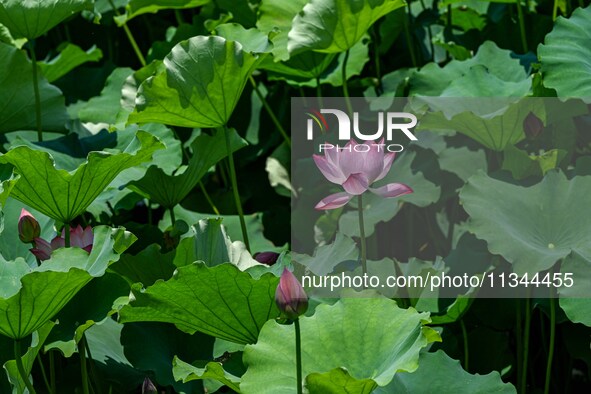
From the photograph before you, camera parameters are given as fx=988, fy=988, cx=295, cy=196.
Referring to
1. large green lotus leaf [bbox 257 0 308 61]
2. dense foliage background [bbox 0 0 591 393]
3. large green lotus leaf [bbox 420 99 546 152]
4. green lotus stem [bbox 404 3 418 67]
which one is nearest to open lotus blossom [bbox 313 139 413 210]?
dense foliage background [bbox 0 0 591 393]

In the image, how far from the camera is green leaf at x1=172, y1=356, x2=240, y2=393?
44.8 inches

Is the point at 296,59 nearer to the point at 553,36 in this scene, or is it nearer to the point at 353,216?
the point at 353,216

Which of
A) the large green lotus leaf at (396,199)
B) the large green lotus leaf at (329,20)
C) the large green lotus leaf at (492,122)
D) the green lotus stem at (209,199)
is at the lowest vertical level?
the green lotus stem at (209,199)

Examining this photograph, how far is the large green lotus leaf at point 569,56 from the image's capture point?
1541 mm

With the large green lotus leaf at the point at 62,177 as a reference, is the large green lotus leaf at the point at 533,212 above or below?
below

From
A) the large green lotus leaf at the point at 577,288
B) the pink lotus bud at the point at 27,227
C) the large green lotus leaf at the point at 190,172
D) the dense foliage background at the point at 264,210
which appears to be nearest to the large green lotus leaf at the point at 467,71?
the dense foliage background at the point at 264,210

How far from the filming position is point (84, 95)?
2375 millimetres

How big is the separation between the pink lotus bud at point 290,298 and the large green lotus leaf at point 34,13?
87 centimetres

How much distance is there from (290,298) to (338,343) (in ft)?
0.50

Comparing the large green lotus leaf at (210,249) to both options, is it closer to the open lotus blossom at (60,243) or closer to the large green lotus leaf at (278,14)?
the open lotus blossom at (60,243)

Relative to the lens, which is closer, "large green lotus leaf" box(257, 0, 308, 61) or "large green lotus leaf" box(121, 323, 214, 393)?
"large green lotus leaf" box(121, 323, 214, 393)

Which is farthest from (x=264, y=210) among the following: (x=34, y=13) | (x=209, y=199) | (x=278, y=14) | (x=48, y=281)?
(x=48, y=281)

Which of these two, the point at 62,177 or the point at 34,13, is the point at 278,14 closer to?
the point at 34,13

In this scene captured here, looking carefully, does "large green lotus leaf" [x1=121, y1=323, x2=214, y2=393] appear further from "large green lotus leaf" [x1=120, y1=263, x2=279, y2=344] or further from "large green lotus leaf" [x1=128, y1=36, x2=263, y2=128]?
"large green lotus leaf" [x1=128, y1=36, x2=263, y2=128]
